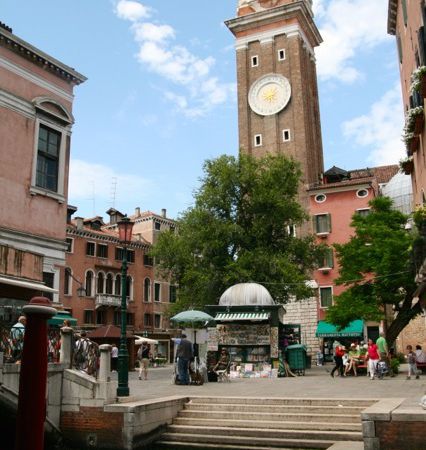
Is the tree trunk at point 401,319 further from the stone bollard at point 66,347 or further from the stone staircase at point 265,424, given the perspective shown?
the stone bollard at point 66,347

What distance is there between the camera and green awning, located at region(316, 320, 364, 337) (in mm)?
38781

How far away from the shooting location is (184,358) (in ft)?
58.3

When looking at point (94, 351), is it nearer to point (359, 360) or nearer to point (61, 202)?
point (61, 202)

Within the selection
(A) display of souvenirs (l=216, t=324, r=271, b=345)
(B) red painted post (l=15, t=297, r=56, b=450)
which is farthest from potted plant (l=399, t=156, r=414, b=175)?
(B) red painted post (l=15, t=297, r=56, b=450)

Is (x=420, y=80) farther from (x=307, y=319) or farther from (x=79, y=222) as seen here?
(x=79, y=222)

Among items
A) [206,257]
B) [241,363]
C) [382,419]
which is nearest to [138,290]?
[206,257]

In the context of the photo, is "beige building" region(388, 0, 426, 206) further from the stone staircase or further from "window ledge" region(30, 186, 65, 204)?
"window ledge" region(30, 186, 65, 204)

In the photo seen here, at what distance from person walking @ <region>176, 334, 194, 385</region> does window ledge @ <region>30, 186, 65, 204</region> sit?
5949 millimetres

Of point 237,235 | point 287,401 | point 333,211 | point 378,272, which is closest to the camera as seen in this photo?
point 287,401

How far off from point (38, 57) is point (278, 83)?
3541 centimetres

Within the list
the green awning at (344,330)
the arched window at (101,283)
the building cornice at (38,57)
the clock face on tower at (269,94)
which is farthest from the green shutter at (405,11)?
the arched window at (101,283)

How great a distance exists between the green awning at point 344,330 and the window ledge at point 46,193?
26.8 meters

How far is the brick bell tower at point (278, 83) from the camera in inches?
1839

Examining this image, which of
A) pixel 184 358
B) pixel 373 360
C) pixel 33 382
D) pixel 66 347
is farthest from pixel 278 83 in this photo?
pixel 33 382
